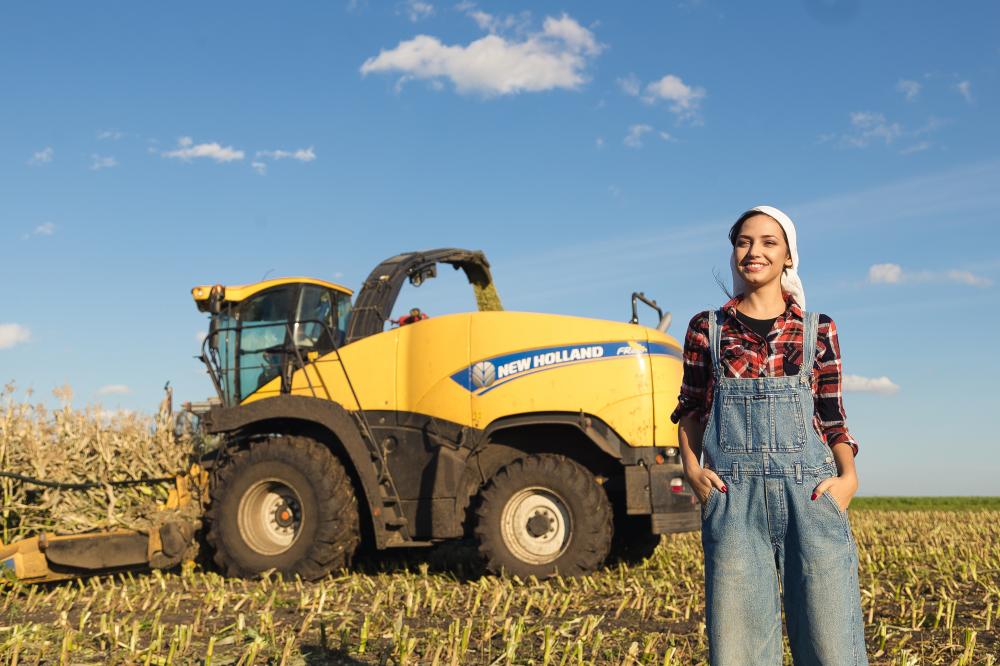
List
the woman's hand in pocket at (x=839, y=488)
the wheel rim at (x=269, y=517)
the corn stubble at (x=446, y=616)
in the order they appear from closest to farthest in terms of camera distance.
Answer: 1. the woman's hand in pocket at (x=839, y=488)
2. the corn stubble at (x=446, y=616)
3. the wheel rim at (x=269, y=517)

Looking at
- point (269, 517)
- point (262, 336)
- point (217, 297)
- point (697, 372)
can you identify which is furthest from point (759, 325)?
point (217, 297)

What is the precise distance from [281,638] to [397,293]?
3.95m

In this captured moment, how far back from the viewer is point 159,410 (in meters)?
8.80

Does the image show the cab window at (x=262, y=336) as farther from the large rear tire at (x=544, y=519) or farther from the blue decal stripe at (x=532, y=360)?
the large rear tire at (x=544, y=519)

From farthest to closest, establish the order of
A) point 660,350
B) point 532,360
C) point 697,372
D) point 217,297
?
point 217,297, point 660,350, point 532,360, point 697,372

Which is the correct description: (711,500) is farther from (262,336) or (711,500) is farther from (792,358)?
(262,336)

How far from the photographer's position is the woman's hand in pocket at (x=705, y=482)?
264 cm

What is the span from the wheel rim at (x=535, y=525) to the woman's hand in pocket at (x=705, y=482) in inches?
182

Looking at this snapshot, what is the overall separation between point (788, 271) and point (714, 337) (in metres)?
0.32

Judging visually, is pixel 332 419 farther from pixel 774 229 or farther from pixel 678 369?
pixel 774 229

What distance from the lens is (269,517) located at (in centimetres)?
801

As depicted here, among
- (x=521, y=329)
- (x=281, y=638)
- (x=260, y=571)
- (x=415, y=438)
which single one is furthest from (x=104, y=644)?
(x=521, y=329)

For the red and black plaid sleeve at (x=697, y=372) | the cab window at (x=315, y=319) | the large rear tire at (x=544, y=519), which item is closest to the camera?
Answer: the red and black plaid sleeve at (x=697, y=372)

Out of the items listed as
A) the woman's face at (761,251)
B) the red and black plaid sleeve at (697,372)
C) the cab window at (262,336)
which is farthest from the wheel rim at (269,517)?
the woman's face at (761,251)
